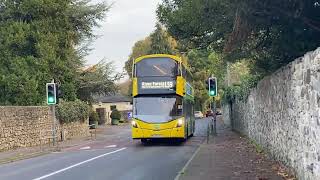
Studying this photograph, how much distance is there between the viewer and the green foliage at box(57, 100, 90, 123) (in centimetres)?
3812

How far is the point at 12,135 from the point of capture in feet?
95.7

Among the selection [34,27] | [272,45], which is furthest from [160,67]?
[34,27]

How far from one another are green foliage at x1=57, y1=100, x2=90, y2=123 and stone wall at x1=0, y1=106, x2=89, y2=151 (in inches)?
35.5

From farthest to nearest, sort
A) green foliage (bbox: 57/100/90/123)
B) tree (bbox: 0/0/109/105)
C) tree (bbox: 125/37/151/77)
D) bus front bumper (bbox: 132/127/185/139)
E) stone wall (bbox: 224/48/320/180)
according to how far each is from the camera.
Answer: tree (bbox: 125/37/151/77), green foliage (bbox: 57/100/90/123), tree (bbox: 0/0/109/105), bus front bumper (bbox: 132/127/185/139), stone wall (bbox: 224/48/320/180)

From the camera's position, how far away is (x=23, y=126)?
30812 millimetres

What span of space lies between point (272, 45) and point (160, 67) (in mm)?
10428

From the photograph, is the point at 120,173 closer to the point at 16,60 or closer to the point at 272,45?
the point at 272,45

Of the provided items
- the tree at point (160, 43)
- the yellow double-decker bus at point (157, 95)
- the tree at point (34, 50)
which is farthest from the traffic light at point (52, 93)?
the tree at point (160, 43)

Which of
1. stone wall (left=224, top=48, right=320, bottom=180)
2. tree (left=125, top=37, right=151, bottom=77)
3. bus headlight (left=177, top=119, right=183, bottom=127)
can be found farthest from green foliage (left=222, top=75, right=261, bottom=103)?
tree (left=125, top=37, right=151, bottom=77)

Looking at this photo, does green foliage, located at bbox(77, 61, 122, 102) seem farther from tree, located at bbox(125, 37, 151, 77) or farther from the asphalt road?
tree, located at bbox(125, 37, 151, 77)

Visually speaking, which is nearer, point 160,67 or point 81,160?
point 81,160

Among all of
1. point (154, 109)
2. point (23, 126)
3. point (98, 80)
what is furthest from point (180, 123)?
point (98, 80)

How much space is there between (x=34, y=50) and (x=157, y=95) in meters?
16.4

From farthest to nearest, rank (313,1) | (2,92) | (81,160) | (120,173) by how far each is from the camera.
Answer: (2,92), (81,160), (120,173), (313,1)
